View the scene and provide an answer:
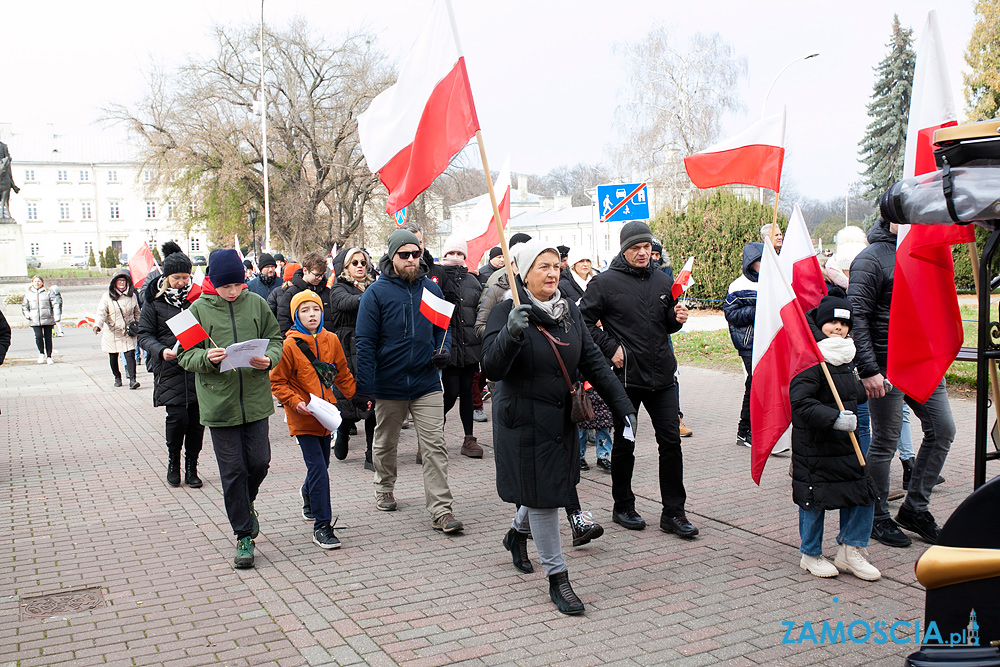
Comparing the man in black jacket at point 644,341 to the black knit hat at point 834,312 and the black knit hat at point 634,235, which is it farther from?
the black knit hat at point 834,312

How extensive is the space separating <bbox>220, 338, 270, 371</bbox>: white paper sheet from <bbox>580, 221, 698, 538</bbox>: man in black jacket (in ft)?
7.30

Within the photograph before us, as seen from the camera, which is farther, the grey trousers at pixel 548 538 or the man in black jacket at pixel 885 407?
the man in black jacket at pixel 885 407

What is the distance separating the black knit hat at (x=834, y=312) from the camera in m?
4.96

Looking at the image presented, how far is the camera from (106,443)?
9789mm

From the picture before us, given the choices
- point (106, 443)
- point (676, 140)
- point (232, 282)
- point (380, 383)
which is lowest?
point (106, 443)

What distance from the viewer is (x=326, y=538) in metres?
5.68

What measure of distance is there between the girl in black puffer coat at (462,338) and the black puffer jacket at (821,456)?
383 cm

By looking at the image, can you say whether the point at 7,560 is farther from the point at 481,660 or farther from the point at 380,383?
the point at 481,660

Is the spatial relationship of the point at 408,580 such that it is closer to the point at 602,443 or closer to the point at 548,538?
the point at 548,538

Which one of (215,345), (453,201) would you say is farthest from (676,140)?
(215,345)

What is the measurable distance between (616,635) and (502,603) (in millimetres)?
727

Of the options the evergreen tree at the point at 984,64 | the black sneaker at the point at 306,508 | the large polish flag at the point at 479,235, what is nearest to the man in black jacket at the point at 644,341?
the black sneaker at the point at 306,508

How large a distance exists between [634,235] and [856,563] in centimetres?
245

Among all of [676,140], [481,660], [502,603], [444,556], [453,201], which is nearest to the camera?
[481,660]
